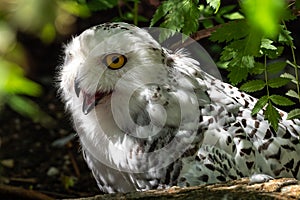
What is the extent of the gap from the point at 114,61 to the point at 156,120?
250 mm

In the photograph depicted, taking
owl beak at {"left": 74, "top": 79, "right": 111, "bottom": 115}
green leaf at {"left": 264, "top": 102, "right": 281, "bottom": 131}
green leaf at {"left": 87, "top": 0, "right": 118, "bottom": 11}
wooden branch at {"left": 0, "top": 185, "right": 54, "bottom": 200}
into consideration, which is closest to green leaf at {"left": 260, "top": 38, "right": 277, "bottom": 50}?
green leaf at {"left": 264, "top": 102, "right": 281, "bottom": 131}

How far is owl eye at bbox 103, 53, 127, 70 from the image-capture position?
6.40 feet

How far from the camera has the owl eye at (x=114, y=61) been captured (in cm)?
195

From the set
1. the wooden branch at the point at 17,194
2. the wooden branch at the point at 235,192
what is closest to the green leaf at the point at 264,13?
the wooden branch at the point at 235,192

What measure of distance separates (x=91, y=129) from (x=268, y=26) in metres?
1.62

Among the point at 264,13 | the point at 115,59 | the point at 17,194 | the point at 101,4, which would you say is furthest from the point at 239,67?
the point at 17,194

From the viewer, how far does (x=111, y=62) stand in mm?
1949

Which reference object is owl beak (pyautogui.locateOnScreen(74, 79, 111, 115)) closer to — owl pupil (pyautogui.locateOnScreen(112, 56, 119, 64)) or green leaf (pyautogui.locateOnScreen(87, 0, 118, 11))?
owl pupil (pyautogui.locateOnScreen(112, 56, 119, 64))

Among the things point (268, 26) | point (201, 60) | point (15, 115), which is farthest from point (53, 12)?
point (15, 115)

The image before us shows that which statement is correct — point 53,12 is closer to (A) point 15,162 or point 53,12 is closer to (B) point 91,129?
(B) point 91,129

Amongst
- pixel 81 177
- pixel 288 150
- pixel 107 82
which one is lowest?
pixel 81 177

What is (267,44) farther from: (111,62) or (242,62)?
(111,62)

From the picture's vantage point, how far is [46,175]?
3523 millimetres

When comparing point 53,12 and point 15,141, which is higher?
point 53,12
